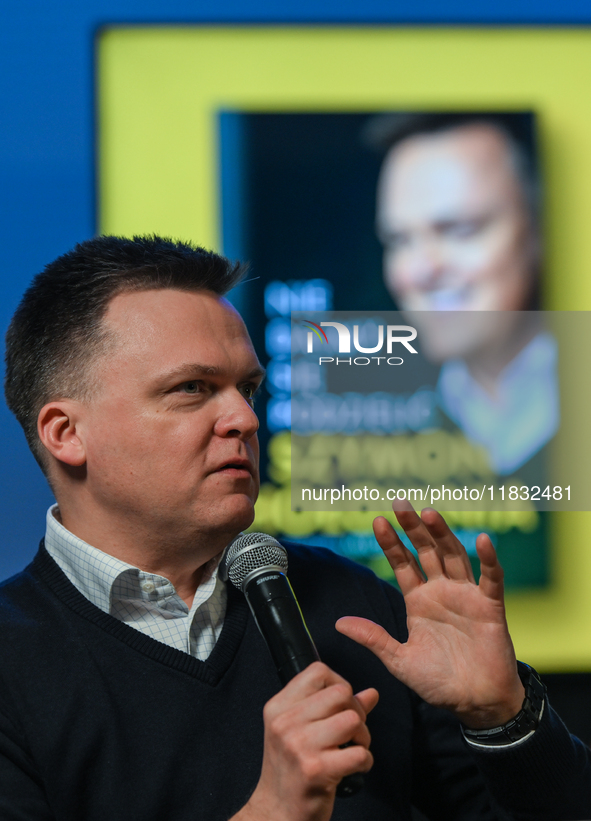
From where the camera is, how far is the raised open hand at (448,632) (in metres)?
1.08

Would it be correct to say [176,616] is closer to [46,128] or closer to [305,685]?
[305,685]

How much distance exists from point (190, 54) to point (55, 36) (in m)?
0.38

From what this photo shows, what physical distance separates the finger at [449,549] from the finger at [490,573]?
0.02 metres

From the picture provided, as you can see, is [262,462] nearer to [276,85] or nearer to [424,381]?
[424,381]

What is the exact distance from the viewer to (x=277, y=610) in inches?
36.6

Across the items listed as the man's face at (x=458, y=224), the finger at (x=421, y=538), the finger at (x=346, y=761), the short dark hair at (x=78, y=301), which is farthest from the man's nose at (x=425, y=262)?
the finger at (x=346, y=761)

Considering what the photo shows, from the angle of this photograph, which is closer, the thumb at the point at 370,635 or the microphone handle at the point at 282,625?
the microphone handle at the point at 282,625

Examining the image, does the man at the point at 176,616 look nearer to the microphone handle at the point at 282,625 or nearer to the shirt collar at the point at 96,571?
the shirt collar at the point at 96,571

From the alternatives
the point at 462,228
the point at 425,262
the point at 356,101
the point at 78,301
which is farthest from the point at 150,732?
the point at 356,101

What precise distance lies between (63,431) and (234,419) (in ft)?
1.00

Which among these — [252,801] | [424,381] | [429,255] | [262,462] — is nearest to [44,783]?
[252,801]

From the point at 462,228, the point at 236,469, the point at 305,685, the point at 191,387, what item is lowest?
the point at 305,685

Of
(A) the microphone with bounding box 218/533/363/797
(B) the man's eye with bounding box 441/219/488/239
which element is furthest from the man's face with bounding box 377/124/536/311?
(A) the microphone with bounding box 218/533/363/797

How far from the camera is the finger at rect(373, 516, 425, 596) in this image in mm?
1116
